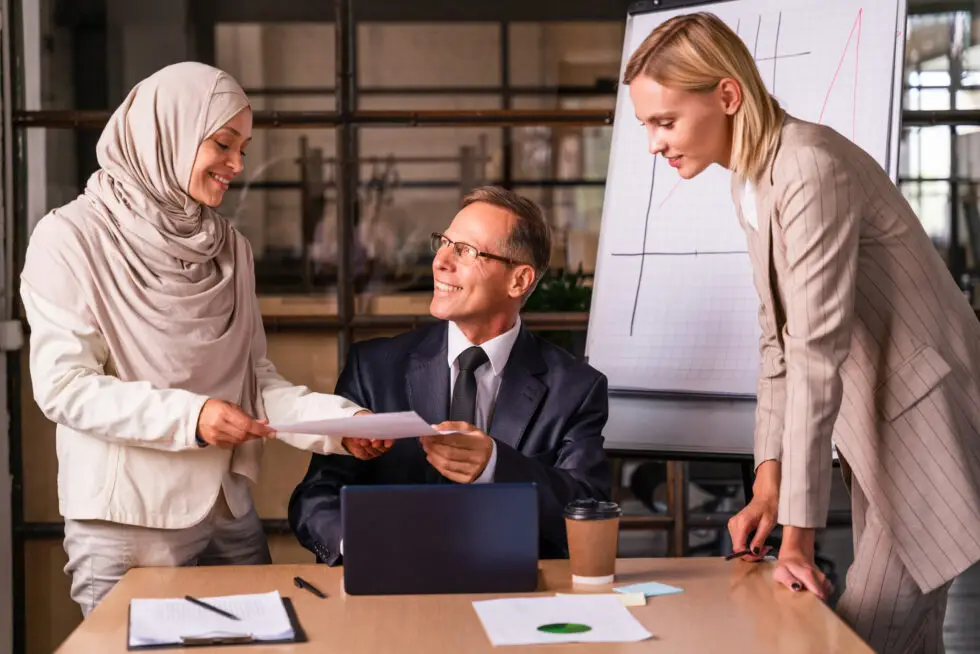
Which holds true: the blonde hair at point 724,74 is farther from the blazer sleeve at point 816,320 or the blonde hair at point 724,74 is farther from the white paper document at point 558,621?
the white paper document at point 558,621

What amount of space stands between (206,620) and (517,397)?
86 centimetres

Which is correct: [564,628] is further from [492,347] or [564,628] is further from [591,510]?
[492,347]

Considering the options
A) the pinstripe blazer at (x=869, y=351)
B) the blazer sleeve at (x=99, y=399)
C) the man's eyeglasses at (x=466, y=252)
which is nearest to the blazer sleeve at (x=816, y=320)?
the pinstripe blazer at (x=869, y=351)

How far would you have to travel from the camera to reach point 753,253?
1900 mm

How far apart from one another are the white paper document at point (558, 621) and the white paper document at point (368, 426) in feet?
0.86

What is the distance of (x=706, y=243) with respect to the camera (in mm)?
2633

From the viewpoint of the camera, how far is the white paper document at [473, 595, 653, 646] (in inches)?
57.1

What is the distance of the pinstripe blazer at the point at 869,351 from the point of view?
5.57 feet

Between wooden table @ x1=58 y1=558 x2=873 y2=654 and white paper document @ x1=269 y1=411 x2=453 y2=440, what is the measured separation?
9.5 inches

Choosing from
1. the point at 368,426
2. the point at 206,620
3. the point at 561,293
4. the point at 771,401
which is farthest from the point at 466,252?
the point at 206,620

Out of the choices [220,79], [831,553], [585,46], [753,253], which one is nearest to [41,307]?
[220,79]

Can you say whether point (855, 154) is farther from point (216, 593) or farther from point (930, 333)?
point (216, 593)

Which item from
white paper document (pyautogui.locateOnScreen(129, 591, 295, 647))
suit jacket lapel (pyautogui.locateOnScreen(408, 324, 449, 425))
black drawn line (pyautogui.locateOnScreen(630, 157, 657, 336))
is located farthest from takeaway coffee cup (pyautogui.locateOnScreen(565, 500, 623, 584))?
black drawn line (pyautogui.locateOnScreen(630, 157, 657, 336))

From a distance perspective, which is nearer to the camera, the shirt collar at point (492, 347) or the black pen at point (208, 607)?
the black pen at point (208, 607)
